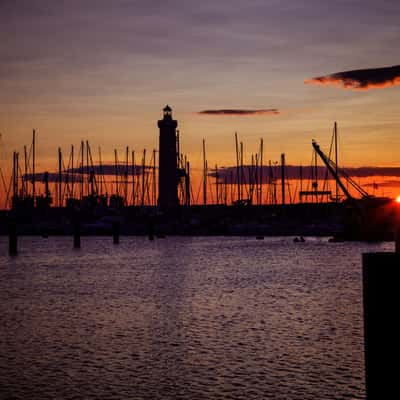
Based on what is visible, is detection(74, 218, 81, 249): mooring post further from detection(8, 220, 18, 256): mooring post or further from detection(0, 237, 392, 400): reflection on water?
detection(0, 237, 392, 400): reflection on water

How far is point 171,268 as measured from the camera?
2128 inches

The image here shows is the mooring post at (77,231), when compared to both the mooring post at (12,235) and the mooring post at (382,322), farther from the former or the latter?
the mooring post at (382,322)

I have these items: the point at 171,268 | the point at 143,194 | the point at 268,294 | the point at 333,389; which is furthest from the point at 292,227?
the point at 333,389

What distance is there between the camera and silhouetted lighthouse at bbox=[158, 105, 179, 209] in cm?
11062

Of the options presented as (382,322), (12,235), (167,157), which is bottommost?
(12,235)

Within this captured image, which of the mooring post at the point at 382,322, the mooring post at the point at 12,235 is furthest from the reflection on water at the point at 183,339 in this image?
the mooring post at the point at 12,235

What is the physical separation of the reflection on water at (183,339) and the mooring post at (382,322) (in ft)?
23.3

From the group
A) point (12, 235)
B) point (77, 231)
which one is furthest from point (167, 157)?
point (12, 235)

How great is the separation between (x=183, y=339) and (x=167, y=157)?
90378 millimetres

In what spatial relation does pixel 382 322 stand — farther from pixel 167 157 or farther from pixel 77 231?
pixel 167 157

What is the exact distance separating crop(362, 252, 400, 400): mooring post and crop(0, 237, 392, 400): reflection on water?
709 cm

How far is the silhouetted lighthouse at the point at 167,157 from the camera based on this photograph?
11062cm

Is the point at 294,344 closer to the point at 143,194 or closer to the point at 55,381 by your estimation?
the point at 55,381

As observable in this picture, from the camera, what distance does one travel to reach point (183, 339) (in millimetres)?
20891
